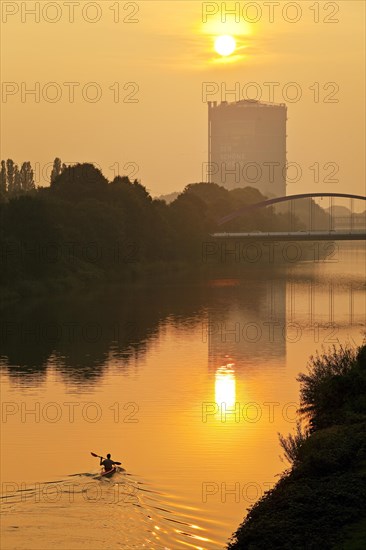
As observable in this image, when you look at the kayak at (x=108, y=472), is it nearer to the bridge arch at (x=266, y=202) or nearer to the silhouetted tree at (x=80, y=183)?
the silhouetted tree at (x=80, y=183)

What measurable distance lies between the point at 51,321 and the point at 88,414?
2628cm

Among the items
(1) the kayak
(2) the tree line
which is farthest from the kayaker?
(2) the tree line

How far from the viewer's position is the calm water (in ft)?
78.7

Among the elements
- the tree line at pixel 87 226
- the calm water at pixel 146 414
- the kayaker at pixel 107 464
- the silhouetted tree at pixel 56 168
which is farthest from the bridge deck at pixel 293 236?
the kayaker at pixel 107 464

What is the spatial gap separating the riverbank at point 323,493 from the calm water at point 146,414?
5.99 ft

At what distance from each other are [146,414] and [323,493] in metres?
14.4

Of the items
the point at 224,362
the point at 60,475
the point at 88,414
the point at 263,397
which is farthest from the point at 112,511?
the point at 224,362

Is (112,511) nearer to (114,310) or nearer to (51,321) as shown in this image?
(51,321)

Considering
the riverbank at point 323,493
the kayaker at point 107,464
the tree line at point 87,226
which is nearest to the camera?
the riverbank at point 323,493

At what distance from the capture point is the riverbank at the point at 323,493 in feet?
62.1

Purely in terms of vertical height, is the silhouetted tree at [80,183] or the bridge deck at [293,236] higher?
the silhouetted tree at [80,183]

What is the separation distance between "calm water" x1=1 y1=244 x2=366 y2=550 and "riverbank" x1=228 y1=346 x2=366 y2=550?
71.8 inches

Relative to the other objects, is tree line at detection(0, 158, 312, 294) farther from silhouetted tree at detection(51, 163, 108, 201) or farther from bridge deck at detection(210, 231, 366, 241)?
bridge deck at detection(210, 231, 366, 241)

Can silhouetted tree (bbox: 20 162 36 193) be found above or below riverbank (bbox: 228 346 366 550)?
above
